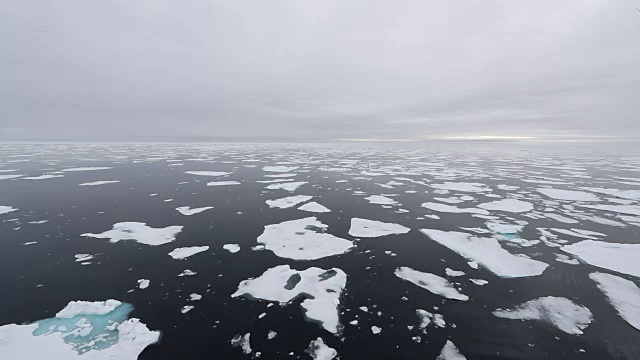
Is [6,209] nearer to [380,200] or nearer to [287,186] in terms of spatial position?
[287,186]

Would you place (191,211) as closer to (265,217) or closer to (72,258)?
(265,217)

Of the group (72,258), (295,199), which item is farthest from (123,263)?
(295,199)

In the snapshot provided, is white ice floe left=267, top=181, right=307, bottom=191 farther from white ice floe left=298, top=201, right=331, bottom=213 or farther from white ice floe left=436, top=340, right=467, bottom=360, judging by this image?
white ice floe left=436, top=340, right=467, bottom=360

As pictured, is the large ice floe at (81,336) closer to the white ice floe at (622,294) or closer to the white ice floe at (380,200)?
the white ice floe at (622,294)

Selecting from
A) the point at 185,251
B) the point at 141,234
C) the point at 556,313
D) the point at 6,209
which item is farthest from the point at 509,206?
the point at 6,209

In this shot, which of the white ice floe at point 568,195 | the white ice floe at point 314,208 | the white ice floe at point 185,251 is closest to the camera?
the white ice floe at point 185,251

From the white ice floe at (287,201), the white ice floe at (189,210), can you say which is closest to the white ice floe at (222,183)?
the white ice floe at (287,201)
